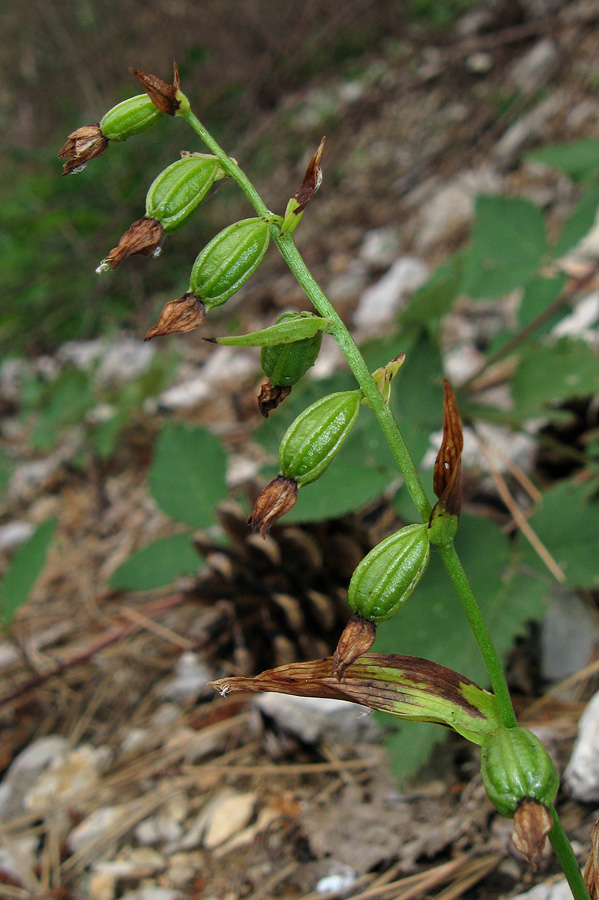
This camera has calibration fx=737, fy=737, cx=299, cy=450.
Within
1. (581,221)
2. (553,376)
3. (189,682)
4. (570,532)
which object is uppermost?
(581,221)

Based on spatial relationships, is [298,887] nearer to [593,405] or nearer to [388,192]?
[593,405]

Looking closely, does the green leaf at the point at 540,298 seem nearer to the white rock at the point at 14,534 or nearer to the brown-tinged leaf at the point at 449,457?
the brown-tinged leaf at the point at 449,457

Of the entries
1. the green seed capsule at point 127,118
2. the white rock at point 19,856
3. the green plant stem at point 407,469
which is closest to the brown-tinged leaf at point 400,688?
the green plant stem at point 407,469

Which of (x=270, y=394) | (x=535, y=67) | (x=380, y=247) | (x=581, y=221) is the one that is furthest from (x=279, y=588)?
(x=535, y=67)

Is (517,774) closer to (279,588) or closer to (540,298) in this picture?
(279,588)

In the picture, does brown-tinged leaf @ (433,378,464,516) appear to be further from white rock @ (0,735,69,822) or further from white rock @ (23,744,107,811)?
white rock @ (0,735,69,822)

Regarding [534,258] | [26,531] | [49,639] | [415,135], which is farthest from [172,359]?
[415,135]

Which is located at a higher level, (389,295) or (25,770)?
(389,295)
